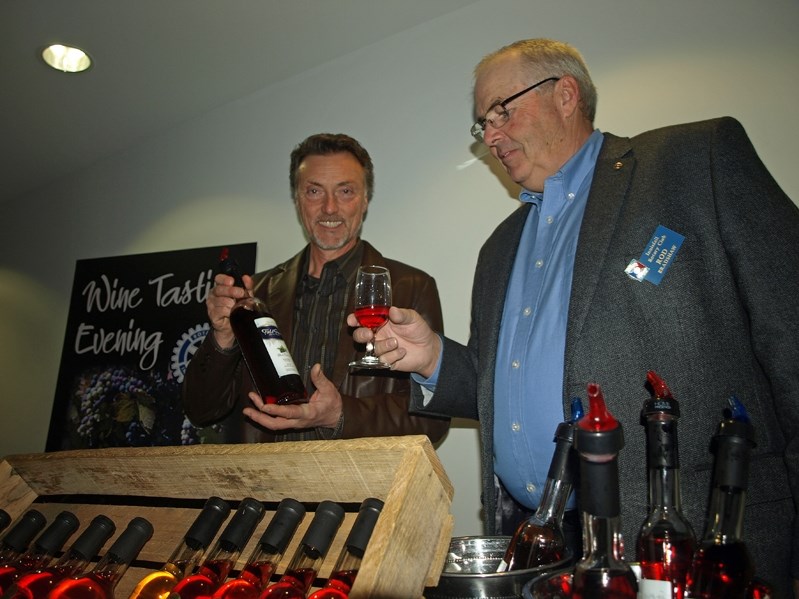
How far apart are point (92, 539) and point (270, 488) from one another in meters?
0.26

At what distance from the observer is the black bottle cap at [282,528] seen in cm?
68

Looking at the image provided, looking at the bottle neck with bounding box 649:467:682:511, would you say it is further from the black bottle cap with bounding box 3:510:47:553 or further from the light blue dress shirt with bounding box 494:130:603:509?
the black bottle cap with bounding box 3:510:47:553

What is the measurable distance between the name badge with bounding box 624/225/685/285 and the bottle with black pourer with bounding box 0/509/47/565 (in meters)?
1.13

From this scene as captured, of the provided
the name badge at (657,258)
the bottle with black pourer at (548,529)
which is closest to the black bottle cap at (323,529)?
the bottle with black pourer at (548,529)

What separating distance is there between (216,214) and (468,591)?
9.36 feet

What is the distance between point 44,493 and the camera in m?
1.07

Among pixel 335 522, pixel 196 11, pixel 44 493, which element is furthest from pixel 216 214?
pixel 335 522

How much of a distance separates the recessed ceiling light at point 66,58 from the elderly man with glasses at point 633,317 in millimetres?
2379

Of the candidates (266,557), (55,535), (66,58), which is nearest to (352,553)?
(266,557)

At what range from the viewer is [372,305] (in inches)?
54.0

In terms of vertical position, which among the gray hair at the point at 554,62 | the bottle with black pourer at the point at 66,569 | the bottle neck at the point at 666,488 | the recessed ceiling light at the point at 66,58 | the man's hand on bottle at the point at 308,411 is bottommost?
the bottle with black pourer at the point at 66,569

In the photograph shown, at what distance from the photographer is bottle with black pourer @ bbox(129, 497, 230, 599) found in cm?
74

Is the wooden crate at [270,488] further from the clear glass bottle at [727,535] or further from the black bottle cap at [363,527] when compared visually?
the clear glass bottle at [727,535]

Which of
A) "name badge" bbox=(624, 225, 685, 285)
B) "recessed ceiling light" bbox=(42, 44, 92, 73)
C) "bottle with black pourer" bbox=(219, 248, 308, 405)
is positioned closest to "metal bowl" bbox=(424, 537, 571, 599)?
"name badge" bbox=(624, 225, 685, 285)
